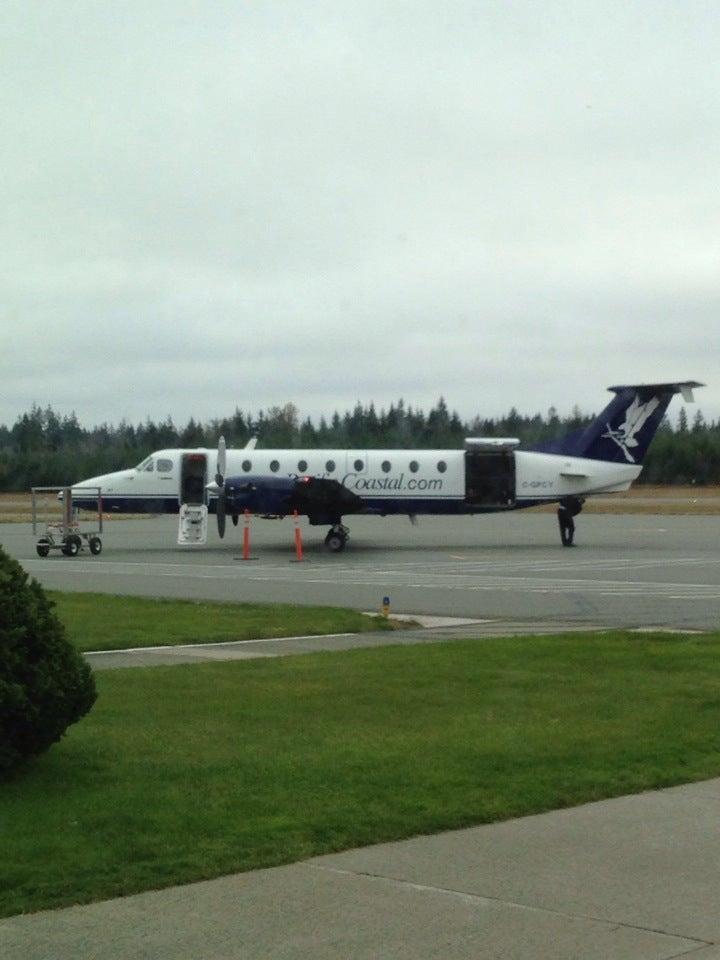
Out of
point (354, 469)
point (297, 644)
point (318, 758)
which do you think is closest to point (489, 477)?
point (354, 469)

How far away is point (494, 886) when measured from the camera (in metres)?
6.49

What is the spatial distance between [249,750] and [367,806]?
1.74 meters

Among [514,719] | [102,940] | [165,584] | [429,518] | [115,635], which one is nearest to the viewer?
[102,940]

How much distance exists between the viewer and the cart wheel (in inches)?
1478

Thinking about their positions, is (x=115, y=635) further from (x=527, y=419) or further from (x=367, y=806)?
(x=527, y=419)

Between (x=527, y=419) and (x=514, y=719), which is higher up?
(x=527, y=419)

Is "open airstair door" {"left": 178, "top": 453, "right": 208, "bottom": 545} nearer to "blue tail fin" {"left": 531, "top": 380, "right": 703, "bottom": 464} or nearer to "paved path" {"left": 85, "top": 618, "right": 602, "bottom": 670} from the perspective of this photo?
"blue tail fin" {"left": 531, "top": 380, "right": 703, "bottom": 464}

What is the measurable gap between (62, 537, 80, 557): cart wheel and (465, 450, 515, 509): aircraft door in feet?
41.8

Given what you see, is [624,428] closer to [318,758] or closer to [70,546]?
[70,546]

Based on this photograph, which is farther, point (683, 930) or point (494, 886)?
point (494, 886)

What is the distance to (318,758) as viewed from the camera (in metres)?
9.13

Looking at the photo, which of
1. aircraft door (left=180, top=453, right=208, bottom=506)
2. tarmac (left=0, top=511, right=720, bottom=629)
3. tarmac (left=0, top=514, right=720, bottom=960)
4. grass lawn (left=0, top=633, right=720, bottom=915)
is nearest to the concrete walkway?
tarmac (left=0, top=514, right=720, bottom=960)

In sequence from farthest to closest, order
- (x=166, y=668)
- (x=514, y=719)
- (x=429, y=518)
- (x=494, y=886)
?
(x=429, y=518) → (x=166, y=668) → (x=514, y=719) → (x=494, y=886)

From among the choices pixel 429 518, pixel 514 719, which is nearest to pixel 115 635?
pixel 514 719
